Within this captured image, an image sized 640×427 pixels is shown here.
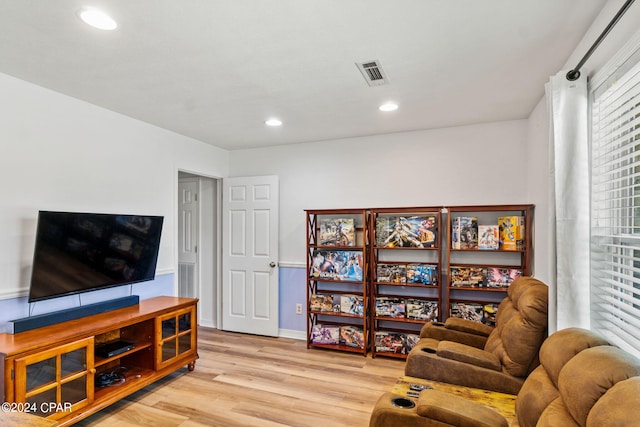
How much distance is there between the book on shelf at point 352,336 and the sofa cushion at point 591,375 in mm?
2710

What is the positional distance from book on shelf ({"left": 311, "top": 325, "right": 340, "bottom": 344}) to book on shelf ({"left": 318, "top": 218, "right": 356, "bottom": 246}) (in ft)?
3.12

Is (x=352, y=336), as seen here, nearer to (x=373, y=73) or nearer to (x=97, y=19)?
(x=373, y=73)

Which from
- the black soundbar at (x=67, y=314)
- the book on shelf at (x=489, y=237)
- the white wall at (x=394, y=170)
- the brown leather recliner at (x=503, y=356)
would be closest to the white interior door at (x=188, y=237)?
the white wall at (x=394, y=170)

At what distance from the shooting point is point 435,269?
370 centimetres

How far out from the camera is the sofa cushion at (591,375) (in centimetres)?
113

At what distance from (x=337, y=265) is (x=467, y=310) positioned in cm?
140

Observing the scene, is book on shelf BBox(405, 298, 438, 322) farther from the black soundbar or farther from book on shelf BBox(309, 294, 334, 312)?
the black soundbar

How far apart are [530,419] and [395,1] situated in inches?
77.2

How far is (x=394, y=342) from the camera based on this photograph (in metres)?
3.76

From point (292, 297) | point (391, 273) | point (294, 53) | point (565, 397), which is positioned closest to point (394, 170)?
point (391, 273)

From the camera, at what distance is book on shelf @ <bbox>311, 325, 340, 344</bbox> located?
405 cm

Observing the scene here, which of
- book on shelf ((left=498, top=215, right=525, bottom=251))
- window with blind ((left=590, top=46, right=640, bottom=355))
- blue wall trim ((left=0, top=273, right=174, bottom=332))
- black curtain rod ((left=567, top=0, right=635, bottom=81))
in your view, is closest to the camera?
black curtain rod ((left=567, top=0, right=635, bottom=81))

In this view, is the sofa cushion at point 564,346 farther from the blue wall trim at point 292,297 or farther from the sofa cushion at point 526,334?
the blue wall trim at point 292,297

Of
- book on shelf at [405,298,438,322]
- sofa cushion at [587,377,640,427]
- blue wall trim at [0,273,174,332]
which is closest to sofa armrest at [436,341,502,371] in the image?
sofa cushion at [587,377,640,427]
